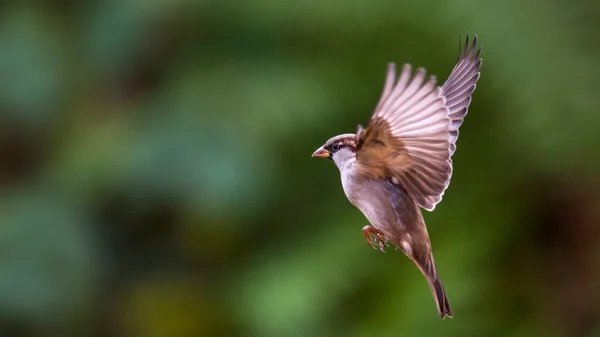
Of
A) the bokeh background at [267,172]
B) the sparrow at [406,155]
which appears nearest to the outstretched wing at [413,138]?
the sparrow at [406,155]

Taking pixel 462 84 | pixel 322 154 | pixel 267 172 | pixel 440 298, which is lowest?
pixel 267 172

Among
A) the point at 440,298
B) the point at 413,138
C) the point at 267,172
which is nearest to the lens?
the point at 413,138

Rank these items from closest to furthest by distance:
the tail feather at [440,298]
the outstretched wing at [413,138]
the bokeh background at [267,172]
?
the outstretched wing at [413,138]
the tail feather at [440,298]
the bokeh background at [267,172]

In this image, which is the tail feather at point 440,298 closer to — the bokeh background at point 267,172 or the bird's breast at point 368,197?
the bird's breast at point 368,197

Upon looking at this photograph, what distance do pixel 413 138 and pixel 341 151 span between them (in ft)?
0.36

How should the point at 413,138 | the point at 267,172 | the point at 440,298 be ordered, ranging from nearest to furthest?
the point at 413,138 → the point at 440,298 → the point at 267,172

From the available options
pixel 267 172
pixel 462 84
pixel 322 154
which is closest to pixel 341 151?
pixel 322 154

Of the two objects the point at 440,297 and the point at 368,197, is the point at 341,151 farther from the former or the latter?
the point at 440,297

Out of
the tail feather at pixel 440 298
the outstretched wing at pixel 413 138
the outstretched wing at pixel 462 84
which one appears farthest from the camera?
the outstretched wing at pixel 462 84

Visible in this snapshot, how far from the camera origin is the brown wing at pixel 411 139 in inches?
35.2

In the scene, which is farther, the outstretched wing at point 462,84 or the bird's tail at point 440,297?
the outstretched wing at point 462,84

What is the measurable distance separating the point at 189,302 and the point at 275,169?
664 millimetres

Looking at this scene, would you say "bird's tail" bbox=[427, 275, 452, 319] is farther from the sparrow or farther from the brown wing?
the brown wing

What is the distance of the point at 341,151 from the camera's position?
1063 millimetres
